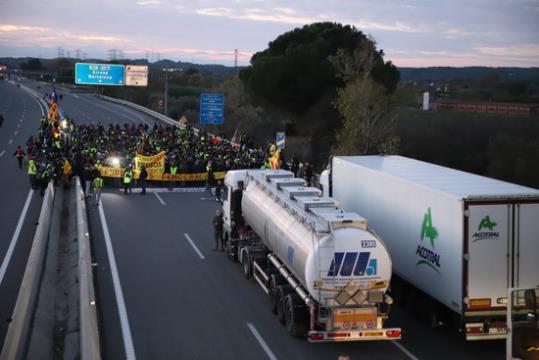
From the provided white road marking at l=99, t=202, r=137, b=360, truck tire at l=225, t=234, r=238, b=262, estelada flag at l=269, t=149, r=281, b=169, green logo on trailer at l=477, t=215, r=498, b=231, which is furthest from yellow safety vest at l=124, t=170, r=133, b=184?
green logo on trailer at l=477, t=215, r=498, b=231

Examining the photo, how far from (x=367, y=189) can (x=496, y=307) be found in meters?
5.81

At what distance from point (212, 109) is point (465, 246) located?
44444 mm

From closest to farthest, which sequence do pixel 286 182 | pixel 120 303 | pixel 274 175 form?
pixel 120 303 < pixel 286 182 < pixel 274 175

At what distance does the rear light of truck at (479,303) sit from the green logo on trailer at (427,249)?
1.11 m

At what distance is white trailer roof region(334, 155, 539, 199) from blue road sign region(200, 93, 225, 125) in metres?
35.7

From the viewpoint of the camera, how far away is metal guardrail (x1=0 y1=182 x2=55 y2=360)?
13.0 metres

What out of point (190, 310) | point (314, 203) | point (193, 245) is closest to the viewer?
point (314, 203)

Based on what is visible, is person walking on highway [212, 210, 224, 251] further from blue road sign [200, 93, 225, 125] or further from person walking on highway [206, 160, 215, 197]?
blue road sign [200, 93, 225, 125]

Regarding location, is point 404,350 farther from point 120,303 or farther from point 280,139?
point 280,139

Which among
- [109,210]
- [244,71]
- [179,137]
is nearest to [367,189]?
[109,210]

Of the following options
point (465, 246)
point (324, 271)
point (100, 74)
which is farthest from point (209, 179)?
point (100, 74)

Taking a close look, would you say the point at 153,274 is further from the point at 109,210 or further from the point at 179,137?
the point at 179,137

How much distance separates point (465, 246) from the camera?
13.8 m

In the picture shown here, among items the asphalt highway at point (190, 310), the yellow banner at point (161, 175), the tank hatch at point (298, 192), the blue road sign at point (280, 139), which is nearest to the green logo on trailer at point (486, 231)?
the asphalt highway at point (190, 310)
